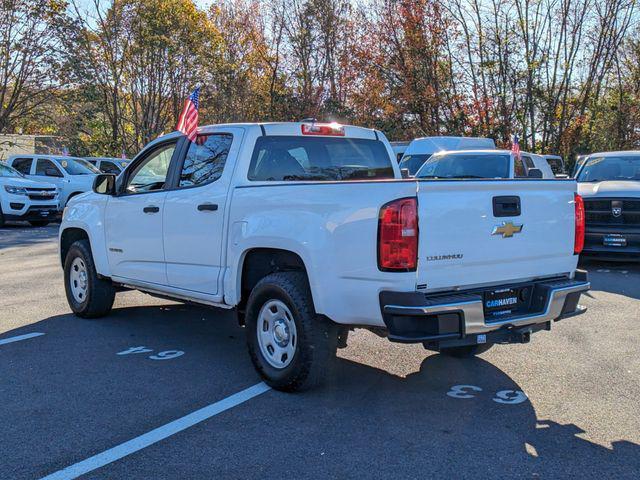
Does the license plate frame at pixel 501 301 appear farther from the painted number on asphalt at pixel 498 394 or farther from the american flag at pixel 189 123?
the american flag at pixel 189 123

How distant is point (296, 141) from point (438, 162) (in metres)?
6.97

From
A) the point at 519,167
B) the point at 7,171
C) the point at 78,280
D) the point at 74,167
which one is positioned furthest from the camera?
the point at 74,167

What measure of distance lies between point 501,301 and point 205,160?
109 inches

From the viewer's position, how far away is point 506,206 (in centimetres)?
434

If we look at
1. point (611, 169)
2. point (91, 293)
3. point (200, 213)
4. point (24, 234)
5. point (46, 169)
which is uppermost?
point (46, 169)

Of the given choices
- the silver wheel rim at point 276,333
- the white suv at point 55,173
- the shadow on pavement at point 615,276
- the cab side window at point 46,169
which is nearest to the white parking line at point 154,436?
the silver wheel rim at point 276,333

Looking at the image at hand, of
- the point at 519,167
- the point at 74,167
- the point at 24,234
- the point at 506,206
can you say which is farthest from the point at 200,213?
the point at 74,167

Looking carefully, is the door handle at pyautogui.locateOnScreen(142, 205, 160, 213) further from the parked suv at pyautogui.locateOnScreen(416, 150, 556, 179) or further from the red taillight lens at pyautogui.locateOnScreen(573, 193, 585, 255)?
the parked suv at pyautogui.locateOnScreen(416, 150, 556, 179)

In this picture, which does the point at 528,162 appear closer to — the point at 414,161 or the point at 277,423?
the point at 414,161

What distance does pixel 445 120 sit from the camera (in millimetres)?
25859

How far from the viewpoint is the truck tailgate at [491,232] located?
401cm

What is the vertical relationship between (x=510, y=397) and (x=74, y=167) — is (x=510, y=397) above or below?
below

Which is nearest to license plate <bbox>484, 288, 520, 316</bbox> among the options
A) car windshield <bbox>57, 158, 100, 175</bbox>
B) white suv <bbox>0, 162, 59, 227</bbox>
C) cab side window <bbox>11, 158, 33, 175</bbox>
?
white suv <bbox>0, 162, 59, 227</bbox>

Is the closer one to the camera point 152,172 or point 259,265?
point 259,265
